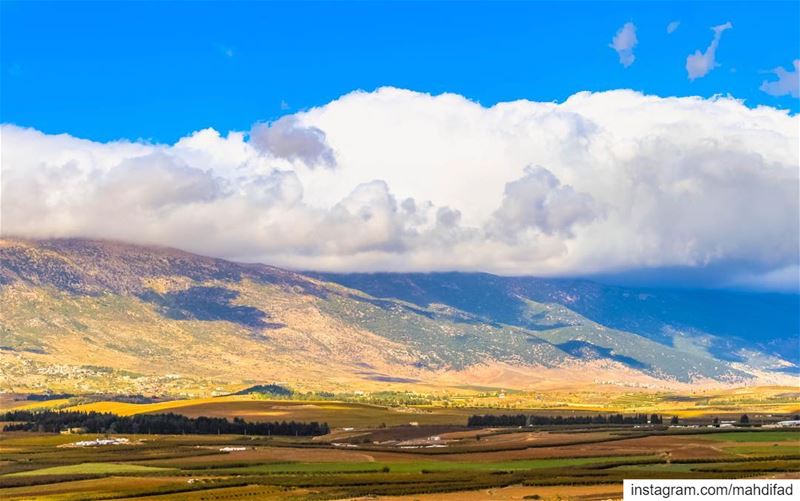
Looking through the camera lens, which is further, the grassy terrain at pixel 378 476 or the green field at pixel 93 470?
the green field at pixel 93 470

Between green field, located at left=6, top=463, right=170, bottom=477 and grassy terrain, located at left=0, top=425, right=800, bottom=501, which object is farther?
green field, located at left=6, top=463, right=170, bottom=477

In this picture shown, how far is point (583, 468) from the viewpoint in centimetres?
17675

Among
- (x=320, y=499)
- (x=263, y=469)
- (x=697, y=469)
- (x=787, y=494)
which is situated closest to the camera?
(x=787, y=494)

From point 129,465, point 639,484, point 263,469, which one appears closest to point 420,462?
point 263,469

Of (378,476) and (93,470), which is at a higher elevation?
(93,470)

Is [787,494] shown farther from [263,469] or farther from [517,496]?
[263,469]

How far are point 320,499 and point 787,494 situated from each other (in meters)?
56.4

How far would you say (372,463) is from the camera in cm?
19688

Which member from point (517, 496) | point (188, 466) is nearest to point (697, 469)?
point (517, 496)

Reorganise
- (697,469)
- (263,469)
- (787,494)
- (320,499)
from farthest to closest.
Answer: (263,469) < (697,469) < (320,499) < (787,494)

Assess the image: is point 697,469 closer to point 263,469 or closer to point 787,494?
point 787,494

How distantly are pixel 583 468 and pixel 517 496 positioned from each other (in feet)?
103

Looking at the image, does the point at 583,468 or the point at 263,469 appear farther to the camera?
the point at 263,469

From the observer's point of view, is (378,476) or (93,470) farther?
(93,470)
